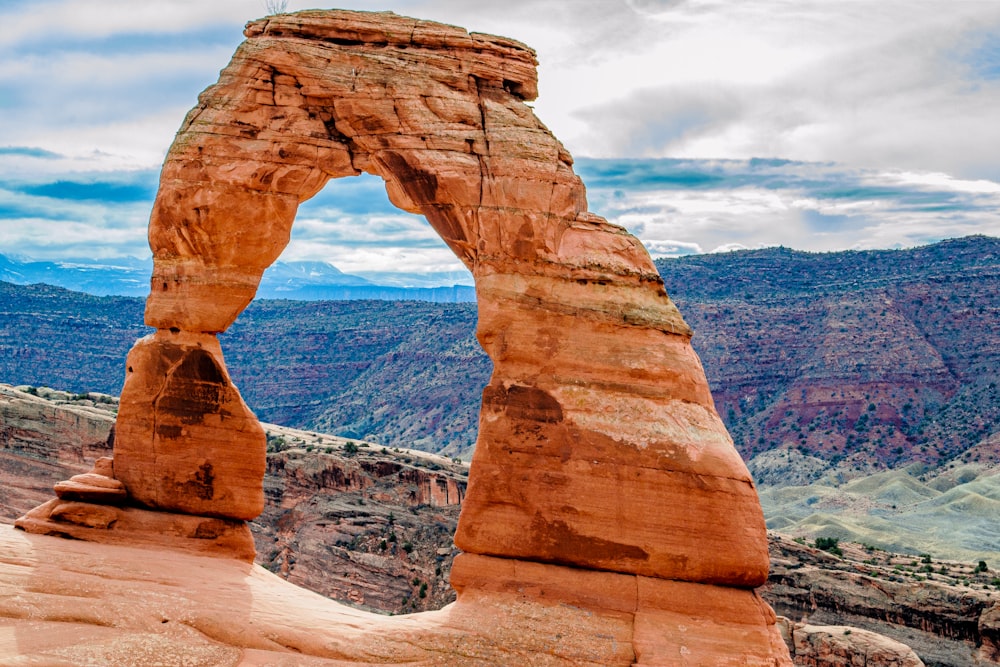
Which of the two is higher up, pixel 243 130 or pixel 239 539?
pixel 243 130

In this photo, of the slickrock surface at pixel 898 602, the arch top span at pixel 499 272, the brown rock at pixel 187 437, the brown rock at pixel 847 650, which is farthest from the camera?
the slickrock surface at pixel 898 602

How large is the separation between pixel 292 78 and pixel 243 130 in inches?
52.9

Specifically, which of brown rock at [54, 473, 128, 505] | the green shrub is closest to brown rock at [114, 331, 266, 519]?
brown rock at [54, 473, 128, 505]

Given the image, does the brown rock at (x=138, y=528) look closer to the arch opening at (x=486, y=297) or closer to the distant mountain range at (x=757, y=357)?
the arch opening at (x=486, y=297)

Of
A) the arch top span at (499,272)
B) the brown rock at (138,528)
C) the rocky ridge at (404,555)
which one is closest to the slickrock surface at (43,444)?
the rocky ridge at (404,555)

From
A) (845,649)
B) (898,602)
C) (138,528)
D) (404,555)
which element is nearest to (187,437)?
(138,528)

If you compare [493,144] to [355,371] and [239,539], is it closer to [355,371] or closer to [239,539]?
[239,539]

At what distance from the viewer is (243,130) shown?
2253 cm

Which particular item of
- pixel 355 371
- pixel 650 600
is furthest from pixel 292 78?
pixel 355 371

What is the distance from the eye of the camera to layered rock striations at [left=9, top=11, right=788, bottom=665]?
781 inches

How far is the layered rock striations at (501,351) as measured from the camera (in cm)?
1984

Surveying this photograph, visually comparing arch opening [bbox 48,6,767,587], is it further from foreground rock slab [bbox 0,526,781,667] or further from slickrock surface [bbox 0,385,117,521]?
slickrock surface [bbox 0,385,117,521]

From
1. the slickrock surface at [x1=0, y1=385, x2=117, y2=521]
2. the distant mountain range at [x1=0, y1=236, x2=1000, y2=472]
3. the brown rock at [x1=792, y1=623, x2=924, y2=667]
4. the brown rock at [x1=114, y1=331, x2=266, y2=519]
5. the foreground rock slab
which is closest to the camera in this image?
the foreground rock slab

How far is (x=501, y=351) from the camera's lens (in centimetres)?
2092
